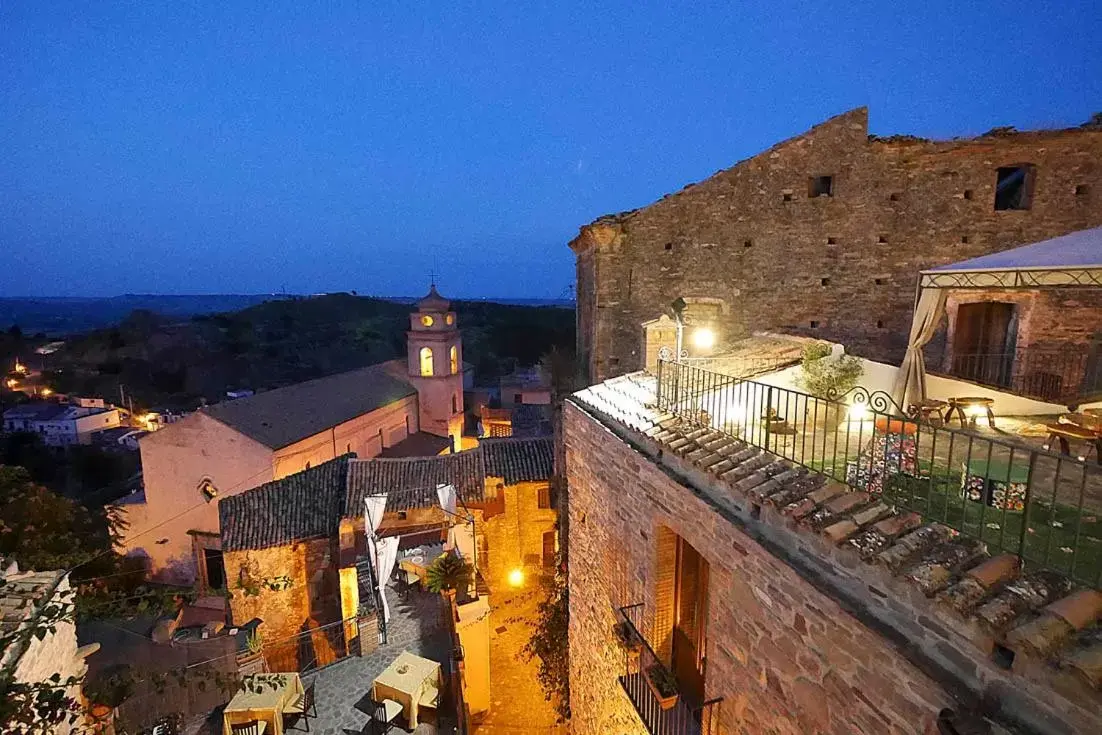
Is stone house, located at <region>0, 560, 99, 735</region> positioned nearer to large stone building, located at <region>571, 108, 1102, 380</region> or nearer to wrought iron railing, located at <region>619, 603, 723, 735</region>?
wrought iron railing, located at <region>619, 603, 723, 735</region>

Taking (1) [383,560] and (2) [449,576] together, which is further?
(1) [383,560]

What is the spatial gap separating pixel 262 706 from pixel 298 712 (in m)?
0.66

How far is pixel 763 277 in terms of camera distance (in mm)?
12766

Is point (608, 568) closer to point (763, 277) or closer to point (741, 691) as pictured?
point (741, 691)

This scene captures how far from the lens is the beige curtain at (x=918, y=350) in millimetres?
7391

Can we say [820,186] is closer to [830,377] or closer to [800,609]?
[830,377]

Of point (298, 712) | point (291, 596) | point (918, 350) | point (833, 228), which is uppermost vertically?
point (833, 228)

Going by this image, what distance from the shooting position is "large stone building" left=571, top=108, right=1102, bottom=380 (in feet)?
39.1

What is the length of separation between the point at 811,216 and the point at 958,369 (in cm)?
473

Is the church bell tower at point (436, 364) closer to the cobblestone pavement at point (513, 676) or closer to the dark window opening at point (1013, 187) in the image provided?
the cobblestone pavement at point (513, 676)

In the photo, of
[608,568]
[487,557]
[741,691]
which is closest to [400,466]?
[487,557]

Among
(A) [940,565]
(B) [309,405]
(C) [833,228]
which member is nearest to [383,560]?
(A) [940,565]

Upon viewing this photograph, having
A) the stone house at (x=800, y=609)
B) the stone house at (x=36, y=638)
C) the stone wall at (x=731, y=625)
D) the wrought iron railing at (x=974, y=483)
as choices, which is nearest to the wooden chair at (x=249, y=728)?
the stone house at (x=36, y=638)

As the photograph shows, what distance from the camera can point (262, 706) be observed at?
7926 millimetres
